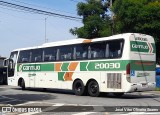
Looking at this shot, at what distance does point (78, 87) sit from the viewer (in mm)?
23719

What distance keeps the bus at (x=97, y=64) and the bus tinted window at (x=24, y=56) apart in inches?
17.9

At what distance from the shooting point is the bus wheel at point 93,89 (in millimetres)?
22341

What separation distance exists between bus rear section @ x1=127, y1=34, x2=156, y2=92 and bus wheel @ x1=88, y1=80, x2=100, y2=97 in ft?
7.62

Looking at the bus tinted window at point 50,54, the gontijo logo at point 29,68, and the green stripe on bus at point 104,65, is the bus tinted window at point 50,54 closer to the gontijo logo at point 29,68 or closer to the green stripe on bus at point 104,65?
the gontijo logo at point 29,68

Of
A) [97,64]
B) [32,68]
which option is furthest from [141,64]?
[32,68]

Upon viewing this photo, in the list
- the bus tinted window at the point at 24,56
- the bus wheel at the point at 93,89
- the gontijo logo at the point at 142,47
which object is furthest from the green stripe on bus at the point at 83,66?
the bus tinted window at the point at 24,56

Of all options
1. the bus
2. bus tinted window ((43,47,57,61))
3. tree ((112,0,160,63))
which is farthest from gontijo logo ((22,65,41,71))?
tree ((112,0,160,63))

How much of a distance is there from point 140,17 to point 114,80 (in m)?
9.41

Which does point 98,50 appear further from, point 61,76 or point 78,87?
point 61,76

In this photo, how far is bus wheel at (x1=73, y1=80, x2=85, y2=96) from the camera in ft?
76.2

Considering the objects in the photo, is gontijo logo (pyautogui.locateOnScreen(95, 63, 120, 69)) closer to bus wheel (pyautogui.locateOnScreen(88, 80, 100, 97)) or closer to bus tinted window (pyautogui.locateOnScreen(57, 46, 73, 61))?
bus wheel (pyautogui.locateOnScreen(88, 80, 100, 97))

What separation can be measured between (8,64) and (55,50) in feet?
19.8

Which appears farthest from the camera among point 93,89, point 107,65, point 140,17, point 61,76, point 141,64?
point 140,17

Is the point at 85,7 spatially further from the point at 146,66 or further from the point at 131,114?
the point at 131,114
